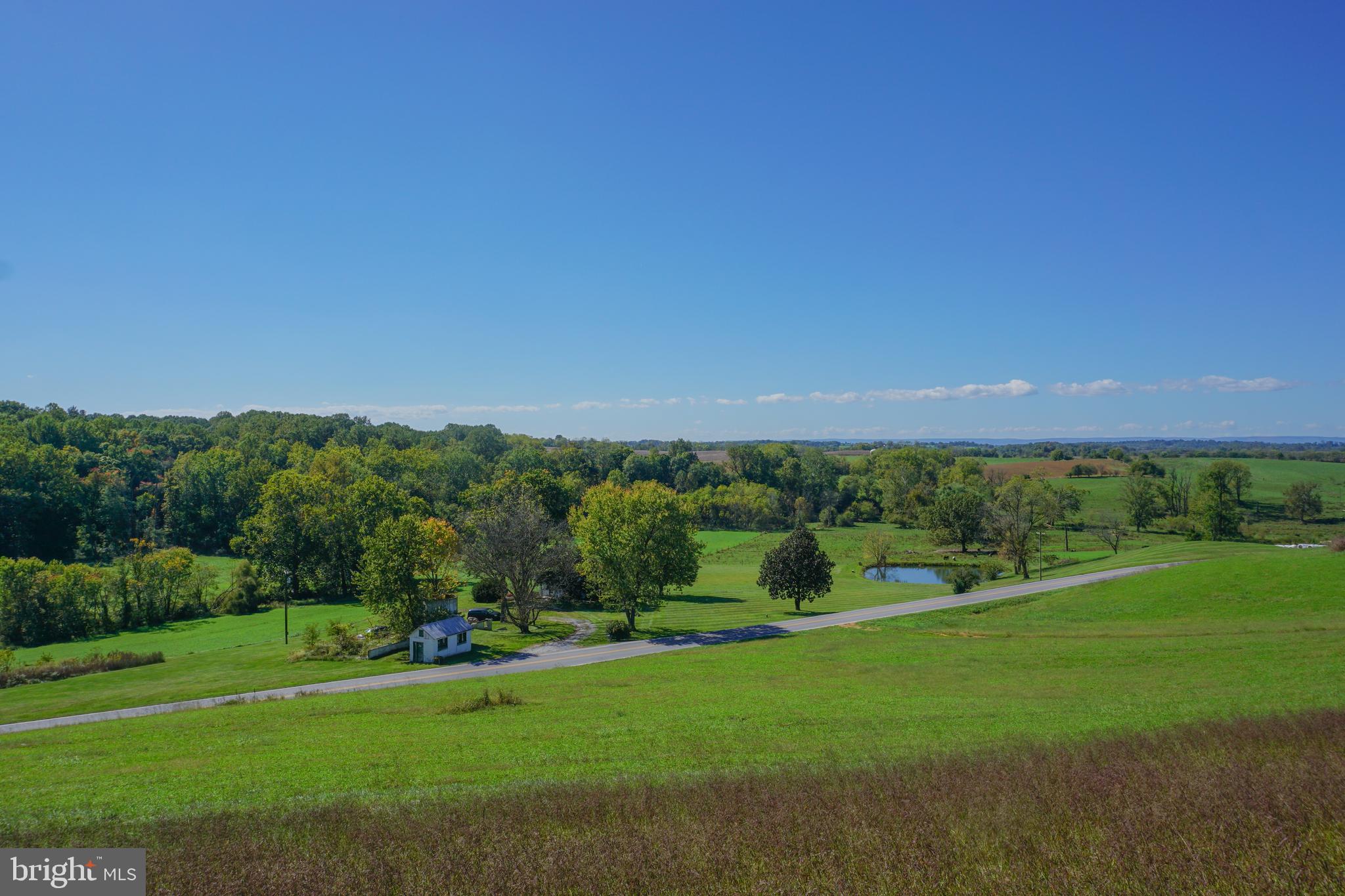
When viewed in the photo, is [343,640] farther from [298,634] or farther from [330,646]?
[298,634]

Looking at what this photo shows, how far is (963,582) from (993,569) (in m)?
10.6

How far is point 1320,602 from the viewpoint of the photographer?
33312mm

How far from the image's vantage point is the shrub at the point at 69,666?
36.3 meters

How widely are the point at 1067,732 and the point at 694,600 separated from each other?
4607cm

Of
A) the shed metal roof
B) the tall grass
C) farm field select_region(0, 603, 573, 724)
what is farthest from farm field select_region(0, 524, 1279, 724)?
the tall grass

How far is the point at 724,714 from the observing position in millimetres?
18984

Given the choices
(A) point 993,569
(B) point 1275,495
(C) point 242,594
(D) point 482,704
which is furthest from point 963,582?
(B) point 1275,495

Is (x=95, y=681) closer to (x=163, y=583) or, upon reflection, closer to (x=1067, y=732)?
(x=163, y=583)

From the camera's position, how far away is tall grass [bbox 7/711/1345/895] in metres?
6.03

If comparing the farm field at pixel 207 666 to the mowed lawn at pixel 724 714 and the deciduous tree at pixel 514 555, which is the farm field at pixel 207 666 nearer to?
the deciduous tree at pixel 514 555

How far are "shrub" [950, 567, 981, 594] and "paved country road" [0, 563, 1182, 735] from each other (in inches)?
102

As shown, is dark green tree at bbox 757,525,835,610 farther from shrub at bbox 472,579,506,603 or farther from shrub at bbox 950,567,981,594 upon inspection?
shrub at bbox 472,579,506,603

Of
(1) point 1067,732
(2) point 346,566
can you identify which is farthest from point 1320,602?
(2) point 346,566

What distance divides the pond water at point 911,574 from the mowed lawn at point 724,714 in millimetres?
36335
